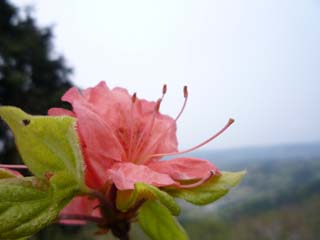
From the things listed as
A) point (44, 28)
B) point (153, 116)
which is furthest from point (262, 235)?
point (153, 116)

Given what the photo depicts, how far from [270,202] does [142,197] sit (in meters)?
25.8

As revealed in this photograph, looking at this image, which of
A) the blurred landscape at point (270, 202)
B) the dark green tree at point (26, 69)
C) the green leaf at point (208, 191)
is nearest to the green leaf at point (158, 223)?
the green leaf at point (208, 191)

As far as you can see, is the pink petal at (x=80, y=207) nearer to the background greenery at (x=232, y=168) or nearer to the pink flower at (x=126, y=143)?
the pink flower at (x=126, y=143)

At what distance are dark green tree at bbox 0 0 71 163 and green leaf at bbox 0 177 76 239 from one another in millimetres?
8483

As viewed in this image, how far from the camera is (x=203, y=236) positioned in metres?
22.6

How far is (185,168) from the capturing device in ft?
1.96

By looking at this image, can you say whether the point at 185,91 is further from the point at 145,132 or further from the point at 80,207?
the point at 80,207

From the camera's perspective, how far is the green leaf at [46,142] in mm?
488

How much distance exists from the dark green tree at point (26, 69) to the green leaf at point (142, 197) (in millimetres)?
8450

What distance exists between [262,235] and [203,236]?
2715mm

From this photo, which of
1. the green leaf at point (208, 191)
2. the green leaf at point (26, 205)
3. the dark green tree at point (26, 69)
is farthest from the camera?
the dark green tree at point (26, 69)

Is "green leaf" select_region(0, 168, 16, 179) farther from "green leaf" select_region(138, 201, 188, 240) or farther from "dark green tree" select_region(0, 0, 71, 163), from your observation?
"dark green tree" select_region(0, 0, 71, 163)

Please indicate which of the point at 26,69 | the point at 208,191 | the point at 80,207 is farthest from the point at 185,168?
the point at 26,69

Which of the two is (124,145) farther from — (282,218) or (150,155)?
(282,218)
